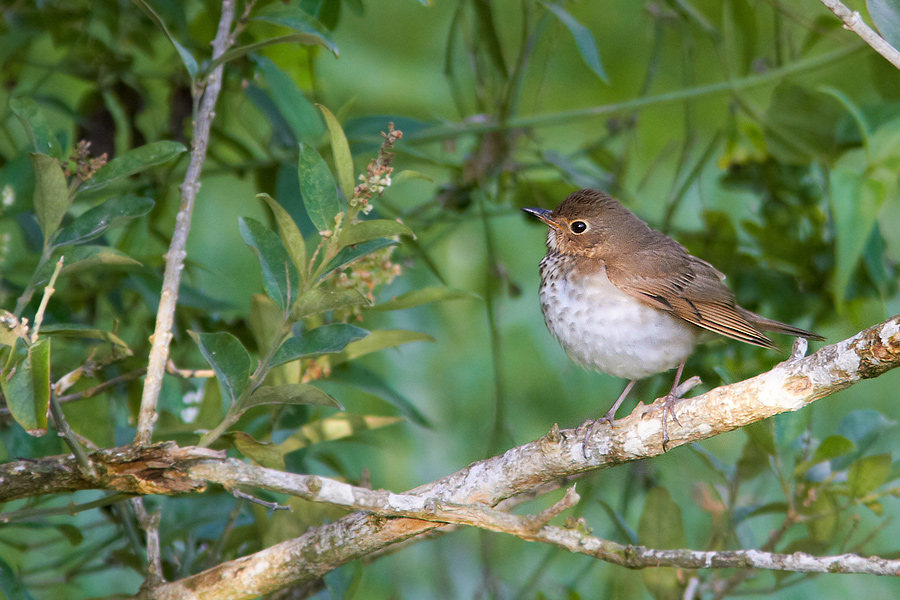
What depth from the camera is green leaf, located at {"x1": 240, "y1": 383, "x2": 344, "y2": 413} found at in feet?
6.36

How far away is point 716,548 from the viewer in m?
2.96

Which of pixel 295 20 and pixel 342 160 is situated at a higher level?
pixel 295 20

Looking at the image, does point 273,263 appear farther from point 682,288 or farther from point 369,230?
point 682,288

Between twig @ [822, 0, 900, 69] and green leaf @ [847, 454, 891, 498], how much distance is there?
1313mm

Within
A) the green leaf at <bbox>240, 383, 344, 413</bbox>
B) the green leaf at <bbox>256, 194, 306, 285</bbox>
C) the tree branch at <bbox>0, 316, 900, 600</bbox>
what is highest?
the green leaf at <bbox>256, 194, 306, 285</bbox>

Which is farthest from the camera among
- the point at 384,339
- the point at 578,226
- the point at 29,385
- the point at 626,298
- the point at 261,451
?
the point at 578,226

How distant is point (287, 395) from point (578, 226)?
1.64 m

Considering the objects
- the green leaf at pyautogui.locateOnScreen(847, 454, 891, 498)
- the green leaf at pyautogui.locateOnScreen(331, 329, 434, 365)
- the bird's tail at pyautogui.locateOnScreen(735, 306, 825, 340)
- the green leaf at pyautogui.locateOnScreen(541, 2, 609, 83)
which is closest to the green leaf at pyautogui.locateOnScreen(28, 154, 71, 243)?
the green leaf at pyautogui.locateOnScreen(331, 329, 434, 365)

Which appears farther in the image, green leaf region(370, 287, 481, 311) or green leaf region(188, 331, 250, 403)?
green leaf region(370, 287, 481, 311)

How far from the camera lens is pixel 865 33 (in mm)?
1738

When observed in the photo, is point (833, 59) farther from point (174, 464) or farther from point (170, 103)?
point (174, 464)

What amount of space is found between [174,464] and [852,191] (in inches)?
86.1

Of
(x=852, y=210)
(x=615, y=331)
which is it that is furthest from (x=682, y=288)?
(x=852, y=210)

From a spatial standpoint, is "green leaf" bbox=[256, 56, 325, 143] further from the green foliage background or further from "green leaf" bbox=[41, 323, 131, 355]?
"green leaf" bbox=[41, 323, 131, 355]
